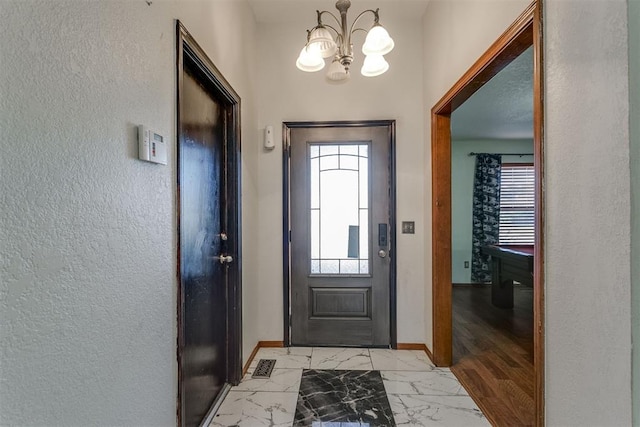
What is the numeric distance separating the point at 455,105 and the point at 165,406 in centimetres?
245

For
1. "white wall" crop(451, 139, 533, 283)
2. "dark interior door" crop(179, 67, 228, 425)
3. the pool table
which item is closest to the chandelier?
"dark interior door" crop(179, 67, 228, 425)

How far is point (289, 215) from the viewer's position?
279cm

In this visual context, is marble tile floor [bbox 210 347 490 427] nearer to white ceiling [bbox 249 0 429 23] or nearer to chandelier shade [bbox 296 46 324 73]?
chandelier shade [bbox 296 46 324 73]

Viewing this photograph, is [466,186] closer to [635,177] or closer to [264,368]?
[264,368]

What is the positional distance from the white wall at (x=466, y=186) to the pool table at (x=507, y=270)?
1.04 m

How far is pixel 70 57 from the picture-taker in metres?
0.80

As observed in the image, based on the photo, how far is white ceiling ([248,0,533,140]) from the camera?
8.32ft

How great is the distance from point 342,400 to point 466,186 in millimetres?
4318

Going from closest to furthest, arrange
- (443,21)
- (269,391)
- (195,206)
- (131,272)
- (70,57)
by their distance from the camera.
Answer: (70,57) < (131,272) < (195,206) < (269,391) < (443,21)

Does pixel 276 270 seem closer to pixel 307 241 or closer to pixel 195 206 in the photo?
pixel 307 241

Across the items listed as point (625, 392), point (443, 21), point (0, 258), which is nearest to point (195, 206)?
point (0, 258)

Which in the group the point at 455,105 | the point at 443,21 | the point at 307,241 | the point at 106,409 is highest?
the point at 443,21

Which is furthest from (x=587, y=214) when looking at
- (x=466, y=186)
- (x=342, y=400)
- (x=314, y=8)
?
(x=466, y=186)

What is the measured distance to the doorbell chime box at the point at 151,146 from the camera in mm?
1088
